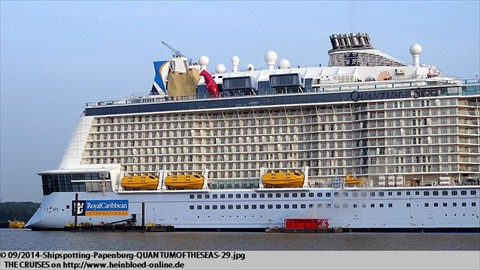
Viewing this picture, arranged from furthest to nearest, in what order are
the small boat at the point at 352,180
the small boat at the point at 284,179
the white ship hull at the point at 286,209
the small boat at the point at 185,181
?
1. the small boat at the point at 185,181
2. the small boat at the point at 284,179
3. the small boat at the point at 352,180
4. the white ship hull at the point at 286,209

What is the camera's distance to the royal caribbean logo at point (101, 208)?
65.9 meters

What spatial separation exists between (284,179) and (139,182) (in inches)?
417

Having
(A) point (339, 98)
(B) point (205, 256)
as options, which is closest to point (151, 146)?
(A) point (339, 98)

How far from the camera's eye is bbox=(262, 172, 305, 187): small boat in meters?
61.7

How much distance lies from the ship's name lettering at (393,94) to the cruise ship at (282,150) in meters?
0.07

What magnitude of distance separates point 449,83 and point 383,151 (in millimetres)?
6153

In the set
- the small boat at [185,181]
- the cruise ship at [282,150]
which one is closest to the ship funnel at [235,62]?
the cruise ship at [282,150]

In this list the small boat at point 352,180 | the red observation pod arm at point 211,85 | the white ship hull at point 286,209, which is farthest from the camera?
the red observation pod arm at point 211,85

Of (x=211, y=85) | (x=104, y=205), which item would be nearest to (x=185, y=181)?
(x=104, y=205)

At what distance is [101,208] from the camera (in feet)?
218

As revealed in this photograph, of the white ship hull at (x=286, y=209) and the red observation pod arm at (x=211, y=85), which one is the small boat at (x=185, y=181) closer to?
the white ship hull at (x=286, y=209)

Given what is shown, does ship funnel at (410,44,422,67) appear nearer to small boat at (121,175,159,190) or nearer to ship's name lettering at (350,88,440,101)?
ship's name lettering at (350,88,440,101)

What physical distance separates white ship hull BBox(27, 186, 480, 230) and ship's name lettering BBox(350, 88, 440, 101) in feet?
21.6

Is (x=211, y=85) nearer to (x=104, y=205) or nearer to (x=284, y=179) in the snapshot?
(x=284, y=179)
